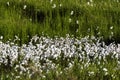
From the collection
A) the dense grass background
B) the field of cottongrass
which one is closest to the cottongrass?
the field of cottongrass

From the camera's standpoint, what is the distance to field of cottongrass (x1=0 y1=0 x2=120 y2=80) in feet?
24.8

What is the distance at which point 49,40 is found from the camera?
29.7 feet

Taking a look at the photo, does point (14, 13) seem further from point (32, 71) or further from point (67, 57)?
point (32, 71)

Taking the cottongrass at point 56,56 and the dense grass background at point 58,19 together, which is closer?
Result: the cottongrass at point 56,56

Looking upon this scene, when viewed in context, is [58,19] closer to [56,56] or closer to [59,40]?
[59,40]

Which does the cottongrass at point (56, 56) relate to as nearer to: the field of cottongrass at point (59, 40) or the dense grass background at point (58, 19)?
the field of cottongrass at point (59, 40)

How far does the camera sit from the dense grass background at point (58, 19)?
958 centimetres

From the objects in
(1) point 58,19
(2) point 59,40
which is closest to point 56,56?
(2) point 59,40

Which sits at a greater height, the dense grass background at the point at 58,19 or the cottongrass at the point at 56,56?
the dense grass background at the point at 58,19

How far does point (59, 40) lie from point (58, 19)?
107 cm

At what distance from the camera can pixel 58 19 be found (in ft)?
33.5

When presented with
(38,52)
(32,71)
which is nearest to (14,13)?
(38,52)

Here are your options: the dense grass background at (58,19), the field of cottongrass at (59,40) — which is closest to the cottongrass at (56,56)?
the field of cottongrass at (59,40)

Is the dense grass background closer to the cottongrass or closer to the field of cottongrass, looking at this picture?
the field of cottongrass
